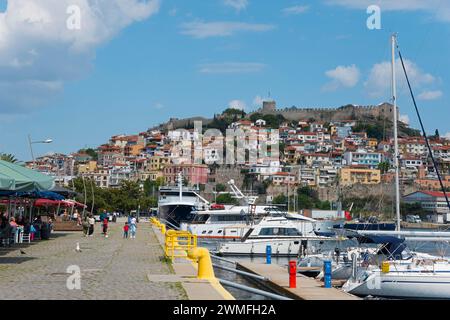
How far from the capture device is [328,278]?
824 inches

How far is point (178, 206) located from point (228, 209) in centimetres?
1607

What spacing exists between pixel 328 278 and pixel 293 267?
3.45 feet

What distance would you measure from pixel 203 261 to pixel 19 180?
6.57 m

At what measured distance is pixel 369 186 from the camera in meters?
169

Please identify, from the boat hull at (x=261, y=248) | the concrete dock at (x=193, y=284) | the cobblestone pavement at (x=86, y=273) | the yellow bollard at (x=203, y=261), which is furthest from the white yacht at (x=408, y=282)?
the boat hull at (x=261, y=248)

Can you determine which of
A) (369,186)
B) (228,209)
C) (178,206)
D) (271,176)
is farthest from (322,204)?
(228,209)

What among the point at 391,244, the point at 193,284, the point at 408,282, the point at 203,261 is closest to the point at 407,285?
the point at 408,282

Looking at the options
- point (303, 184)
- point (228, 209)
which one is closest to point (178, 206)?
point (228, 209)

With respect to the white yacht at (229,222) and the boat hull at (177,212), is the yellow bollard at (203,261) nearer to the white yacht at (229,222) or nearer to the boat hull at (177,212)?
the white yacht at (229,222)

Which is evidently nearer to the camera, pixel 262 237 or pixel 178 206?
pixel 262 237

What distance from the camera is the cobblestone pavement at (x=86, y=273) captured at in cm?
1437
